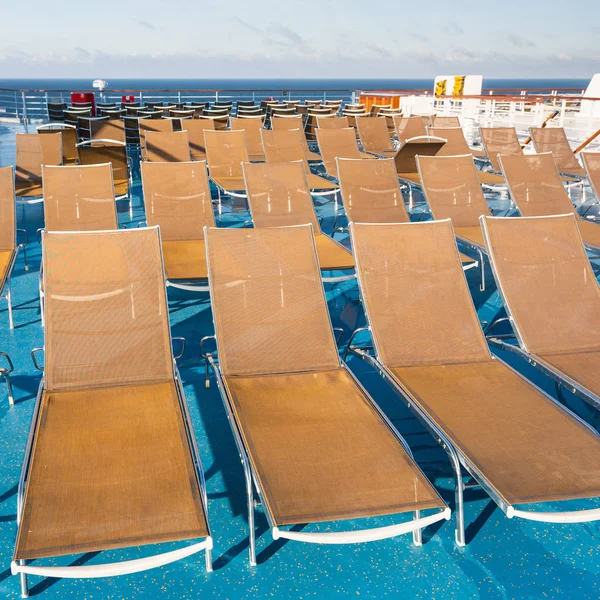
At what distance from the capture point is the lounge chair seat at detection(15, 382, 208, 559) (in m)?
1.66

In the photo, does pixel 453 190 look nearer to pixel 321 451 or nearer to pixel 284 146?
pixel 284 146

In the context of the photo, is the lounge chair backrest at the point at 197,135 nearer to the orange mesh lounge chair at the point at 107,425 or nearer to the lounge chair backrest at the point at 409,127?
the lounge chair backrest at the point at 409,127

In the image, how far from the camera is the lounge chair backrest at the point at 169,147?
21.2 feet

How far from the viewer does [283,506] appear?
1.78m

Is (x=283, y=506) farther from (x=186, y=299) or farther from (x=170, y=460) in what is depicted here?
(x=186, y=299)

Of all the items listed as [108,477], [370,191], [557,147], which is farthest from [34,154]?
[557,147]

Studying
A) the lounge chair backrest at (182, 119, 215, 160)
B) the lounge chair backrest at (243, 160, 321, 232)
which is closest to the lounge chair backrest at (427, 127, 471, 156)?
the lounge chair backrest at (182, 119, 215, 160)

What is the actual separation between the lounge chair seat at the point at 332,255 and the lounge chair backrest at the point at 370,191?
A: 49 centimetres

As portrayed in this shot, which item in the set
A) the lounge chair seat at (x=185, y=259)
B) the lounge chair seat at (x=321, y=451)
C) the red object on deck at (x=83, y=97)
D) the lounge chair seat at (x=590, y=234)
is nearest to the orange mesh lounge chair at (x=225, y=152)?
the lounge chair seat at (x=185, y=259)

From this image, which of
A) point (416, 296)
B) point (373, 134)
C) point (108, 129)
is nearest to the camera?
point (416, 296)

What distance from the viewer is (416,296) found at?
2986 mm

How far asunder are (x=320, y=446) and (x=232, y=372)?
26.5 inches

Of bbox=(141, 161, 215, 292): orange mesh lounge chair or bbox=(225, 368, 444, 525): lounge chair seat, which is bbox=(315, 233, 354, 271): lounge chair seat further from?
bbox=(225, 368, 444, 525): lounge chair seat

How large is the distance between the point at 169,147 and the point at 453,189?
315cm
